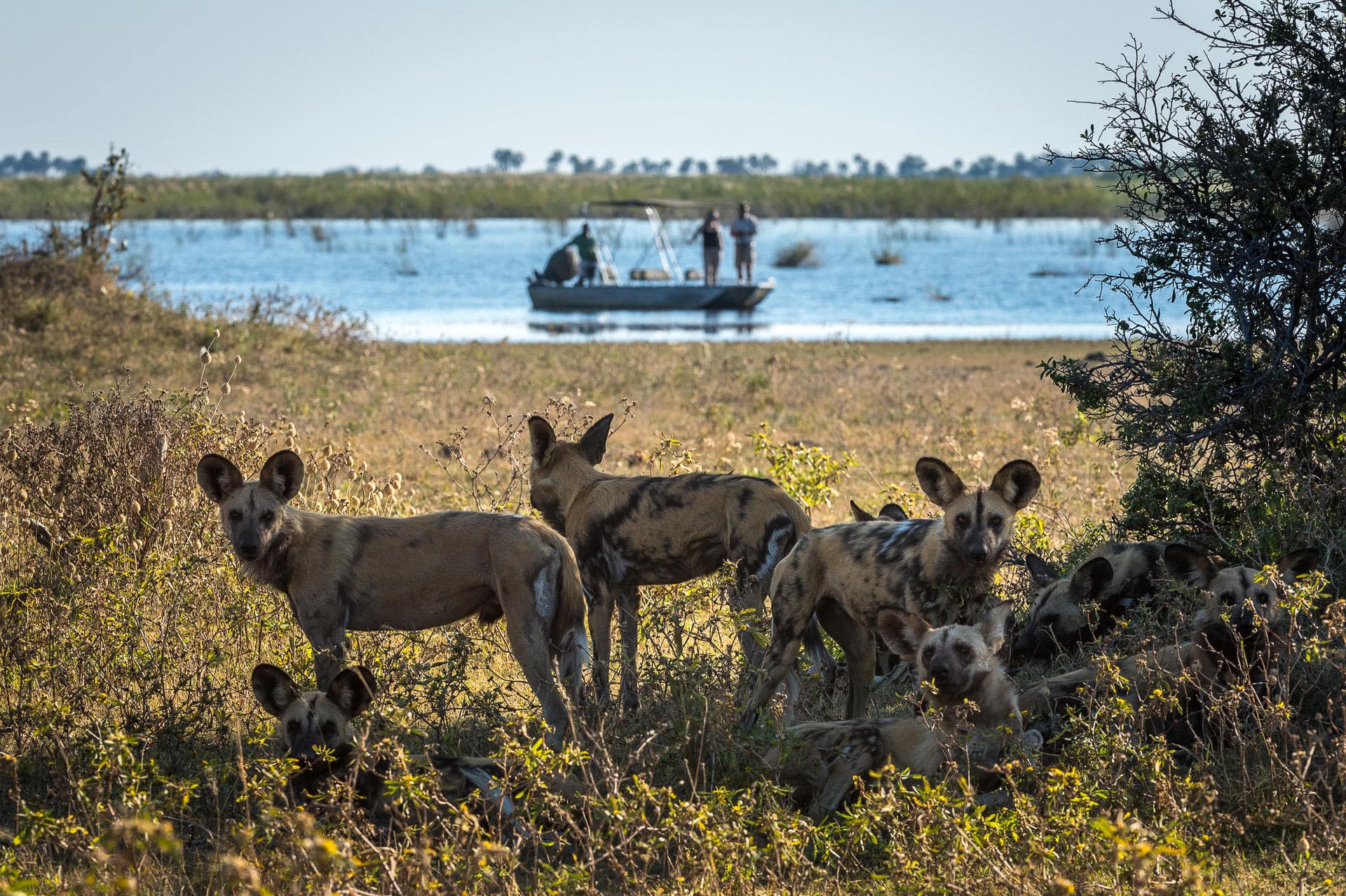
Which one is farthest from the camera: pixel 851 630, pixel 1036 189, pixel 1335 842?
pixel 1036 189

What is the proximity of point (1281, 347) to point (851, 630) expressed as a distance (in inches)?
85.2

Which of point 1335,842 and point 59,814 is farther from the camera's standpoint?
point 59,814

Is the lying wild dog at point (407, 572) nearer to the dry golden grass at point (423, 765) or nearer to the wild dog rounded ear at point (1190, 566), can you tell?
the dry golden grass at point (423, 765)

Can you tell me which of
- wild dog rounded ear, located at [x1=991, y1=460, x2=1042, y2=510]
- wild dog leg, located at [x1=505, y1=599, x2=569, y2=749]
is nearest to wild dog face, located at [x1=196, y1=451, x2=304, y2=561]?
wild dog leg, located at [x1=505, y1=599, x2=569, y2=749]

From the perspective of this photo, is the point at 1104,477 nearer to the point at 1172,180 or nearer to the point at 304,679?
the point at 1172,180

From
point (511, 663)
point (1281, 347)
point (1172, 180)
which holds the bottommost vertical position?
point (511, 663)

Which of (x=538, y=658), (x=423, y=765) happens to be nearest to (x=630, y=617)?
(x=538, y=658)

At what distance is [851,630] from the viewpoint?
5.74 metres

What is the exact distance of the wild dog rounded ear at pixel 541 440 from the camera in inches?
246

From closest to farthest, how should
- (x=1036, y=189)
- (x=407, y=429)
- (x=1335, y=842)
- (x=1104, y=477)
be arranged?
(x=1335, y=842) → (x=1104, y=477) → (x=407, y=429) → (x=1036, y=189)

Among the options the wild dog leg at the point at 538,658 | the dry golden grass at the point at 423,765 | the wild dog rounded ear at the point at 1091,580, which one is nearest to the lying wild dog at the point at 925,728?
the dry golden grass at the point at 423,765

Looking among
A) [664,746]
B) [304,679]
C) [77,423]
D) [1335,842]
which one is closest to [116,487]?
[77,423]

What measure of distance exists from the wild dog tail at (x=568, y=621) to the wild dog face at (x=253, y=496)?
0.99 meters

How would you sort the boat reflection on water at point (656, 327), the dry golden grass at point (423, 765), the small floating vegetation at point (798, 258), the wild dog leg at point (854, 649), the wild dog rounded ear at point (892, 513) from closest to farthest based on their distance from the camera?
1. the dry golden grass at point (423, 765)
2. the wild dog leg at point (854, 649)
3. the wild dog rounded ear at point (892, 513)
4. the boat reflection on water at point (656, 327)
5. the small floating vegetation at point (798, 258)
